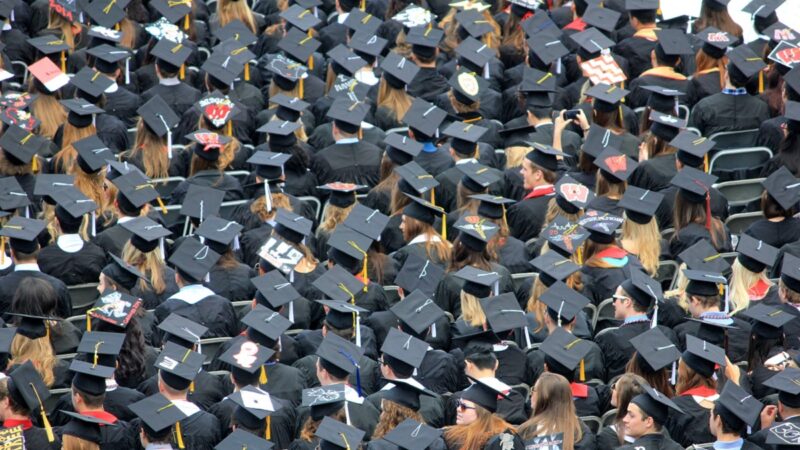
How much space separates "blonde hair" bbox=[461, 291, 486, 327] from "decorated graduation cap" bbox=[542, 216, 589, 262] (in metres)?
0.75

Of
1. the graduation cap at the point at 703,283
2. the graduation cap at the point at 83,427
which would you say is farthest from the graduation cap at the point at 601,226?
the graduation cap at the point at 83,427

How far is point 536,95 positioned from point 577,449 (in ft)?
→ 14.8

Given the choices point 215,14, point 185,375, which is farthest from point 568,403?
point 215,14

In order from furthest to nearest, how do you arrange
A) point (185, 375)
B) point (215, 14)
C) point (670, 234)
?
1. point (215, 14)
2. point (670, 234)
3. point (185, 375)

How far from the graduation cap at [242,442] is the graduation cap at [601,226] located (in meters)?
2.77

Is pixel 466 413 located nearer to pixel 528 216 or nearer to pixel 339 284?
pixel 339 284

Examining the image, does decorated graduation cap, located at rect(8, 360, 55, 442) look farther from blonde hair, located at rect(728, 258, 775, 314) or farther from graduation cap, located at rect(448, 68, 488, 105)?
graduation cap, located at rect(448, 68, 488, 105)

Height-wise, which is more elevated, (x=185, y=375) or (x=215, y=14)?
(x=185, y=375)

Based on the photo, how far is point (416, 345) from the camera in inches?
382

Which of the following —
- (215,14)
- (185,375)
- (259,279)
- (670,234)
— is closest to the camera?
(185,375)

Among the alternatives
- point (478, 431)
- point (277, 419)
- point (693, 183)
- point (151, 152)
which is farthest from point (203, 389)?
point (693, 183)

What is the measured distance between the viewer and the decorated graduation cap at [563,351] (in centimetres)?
966

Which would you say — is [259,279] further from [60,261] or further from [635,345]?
[635,345]

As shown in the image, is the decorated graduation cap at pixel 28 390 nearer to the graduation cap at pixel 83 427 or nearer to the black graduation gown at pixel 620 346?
the graduation cap at pixel 83 427
